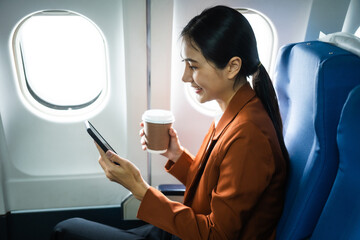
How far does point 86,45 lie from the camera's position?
1813mm

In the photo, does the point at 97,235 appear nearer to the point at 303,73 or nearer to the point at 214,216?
the point at 214,216

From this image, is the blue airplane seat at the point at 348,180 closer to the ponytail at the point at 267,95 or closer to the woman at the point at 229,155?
the woman at the point at 229,155

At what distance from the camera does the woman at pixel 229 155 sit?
0.93 meters

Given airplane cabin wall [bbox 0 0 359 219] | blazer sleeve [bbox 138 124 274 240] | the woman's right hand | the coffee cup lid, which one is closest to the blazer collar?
blazer sleeve [bbox 138 124 274 240]

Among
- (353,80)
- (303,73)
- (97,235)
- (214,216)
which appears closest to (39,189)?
(97,235)

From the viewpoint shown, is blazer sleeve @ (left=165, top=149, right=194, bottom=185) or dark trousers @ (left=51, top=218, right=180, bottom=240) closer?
dark trousers @ (left=51, top=218, right=180, bottom=240)

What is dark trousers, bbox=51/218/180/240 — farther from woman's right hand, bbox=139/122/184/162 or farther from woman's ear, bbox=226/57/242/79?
woman's ear, bbox=226/57/242/79

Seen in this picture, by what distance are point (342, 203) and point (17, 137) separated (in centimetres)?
190

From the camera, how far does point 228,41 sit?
3.35 ft

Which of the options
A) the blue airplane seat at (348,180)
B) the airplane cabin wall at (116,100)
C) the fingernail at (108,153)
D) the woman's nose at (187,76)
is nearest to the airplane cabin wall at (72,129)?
the airplane cabin wall at (116,100)

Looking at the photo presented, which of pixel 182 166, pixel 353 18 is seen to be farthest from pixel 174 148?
pixel 353 18

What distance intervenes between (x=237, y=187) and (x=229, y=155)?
12cm

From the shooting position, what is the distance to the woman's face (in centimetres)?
110

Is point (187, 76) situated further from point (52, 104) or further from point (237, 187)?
point (52, 104)
